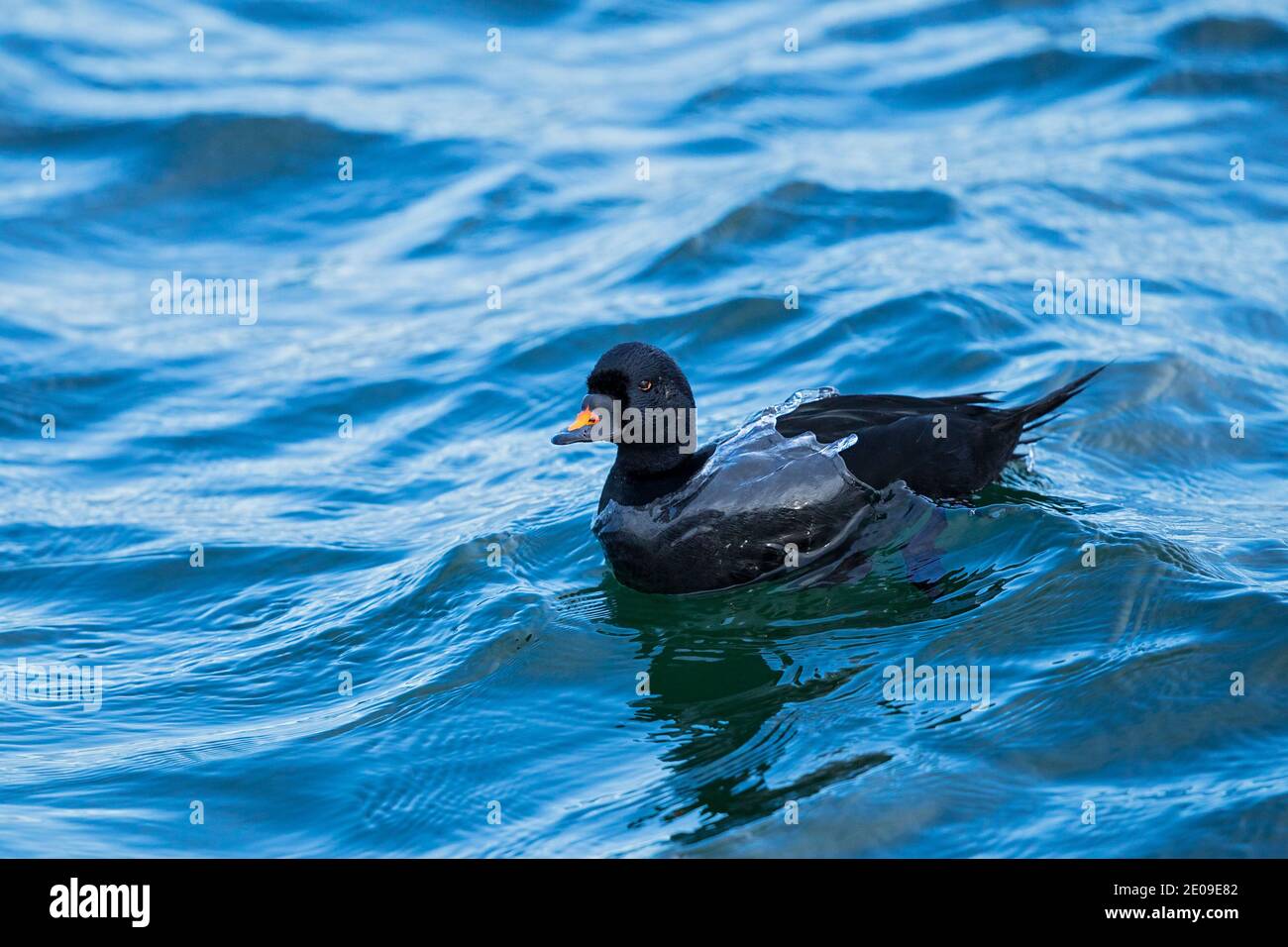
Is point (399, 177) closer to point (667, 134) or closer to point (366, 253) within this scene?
point (366, 253)

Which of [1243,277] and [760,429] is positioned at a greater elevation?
[1243,277]

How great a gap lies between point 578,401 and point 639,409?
3.08m

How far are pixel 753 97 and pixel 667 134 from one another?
46.3 inches

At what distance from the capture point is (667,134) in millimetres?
13867

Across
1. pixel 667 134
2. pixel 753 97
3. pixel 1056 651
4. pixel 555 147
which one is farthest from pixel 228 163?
pixel 1056 651

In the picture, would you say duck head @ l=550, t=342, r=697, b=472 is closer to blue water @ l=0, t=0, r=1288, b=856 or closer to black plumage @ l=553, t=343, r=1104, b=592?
black plumage @ l=553, t=343, r=1104, b=592

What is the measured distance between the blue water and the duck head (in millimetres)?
744

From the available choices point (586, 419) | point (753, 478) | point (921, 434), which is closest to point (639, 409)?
point (586, 419)

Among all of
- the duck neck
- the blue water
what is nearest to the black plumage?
the duck neck

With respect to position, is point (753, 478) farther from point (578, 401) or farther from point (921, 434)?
point (578, 401)

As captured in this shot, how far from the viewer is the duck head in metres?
6.65

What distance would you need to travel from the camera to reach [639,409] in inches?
264

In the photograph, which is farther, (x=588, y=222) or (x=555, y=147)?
(x=555, y=147)
